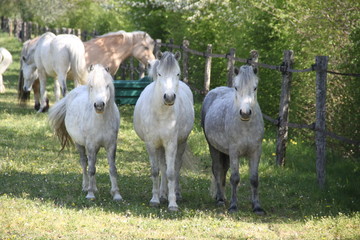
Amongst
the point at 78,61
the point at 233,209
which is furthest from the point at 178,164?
the point at 78,61

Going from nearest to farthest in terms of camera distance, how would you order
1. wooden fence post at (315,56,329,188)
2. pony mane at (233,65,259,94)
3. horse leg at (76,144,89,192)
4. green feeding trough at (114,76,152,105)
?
pony mane at (233,65,259,94)
horse leg at (76,144,89,192)
wooden fence post at (315,56,329,188)
green feeding trough at (114,76,152,105)

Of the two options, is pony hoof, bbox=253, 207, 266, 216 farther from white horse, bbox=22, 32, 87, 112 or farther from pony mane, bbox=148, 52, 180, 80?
white horse, bbox=22, 32, 87, 112

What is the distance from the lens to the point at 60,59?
13.8 m

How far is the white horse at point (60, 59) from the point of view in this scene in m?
13.7

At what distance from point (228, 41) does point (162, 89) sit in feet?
32.1

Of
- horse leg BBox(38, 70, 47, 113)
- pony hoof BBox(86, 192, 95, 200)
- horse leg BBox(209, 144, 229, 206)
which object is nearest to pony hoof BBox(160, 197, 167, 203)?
horse leg BBox(209, 144, 229, 206)

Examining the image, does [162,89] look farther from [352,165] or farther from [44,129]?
[44,129]

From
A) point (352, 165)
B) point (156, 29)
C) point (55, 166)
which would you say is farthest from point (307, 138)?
point (156, 29)

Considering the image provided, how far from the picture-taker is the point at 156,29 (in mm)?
23562

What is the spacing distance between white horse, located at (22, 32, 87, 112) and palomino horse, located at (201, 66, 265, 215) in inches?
258

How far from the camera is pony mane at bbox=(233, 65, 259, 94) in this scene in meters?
6.79

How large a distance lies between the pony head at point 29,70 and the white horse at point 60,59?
0.89 metres

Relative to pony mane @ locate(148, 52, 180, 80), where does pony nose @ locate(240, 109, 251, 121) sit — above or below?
below

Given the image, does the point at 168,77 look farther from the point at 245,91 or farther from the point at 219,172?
the point at 219,172
